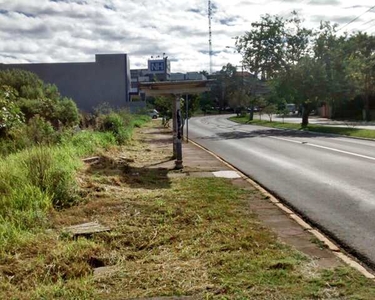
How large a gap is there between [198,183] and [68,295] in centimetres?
597

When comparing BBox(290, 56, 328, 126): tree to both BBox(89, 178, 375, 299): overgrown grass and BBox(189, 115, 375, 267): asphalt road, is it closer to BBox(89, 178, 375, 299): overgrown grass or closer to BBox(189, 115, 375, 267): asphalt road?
BBox(189, 115, 375, 267): asphalt road

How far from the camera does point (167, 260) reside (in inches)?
187

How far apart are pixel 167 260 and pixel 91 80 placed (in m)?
58.6

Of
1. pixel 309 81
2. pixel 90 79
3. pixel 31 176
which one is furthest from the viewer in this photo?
pixel 90 79

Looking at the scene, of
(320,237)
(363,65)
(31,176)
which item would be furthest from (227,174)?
(363,65)

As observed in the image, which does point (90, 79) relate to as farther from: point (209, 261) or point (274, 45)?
point (209, 261)

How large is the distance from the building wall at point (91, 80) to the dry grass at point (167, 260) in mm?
54468

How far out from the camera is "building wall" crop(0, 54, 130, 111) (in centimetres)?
6031

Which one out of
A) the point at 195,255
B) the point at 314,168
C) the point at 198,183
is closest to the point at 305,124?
the point at 314,168

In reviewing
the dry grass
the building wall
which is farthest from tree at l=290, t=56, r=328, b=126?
the building wall

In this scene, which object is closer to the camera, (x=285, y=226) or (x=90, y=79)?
(x=285, y=226)

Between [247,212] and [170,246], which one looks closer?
[170,246]

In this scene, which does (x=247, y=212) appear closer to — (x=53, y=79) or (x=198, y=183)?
(x=198, y=183)

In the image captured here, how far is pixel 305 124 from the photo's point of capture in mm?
37938
